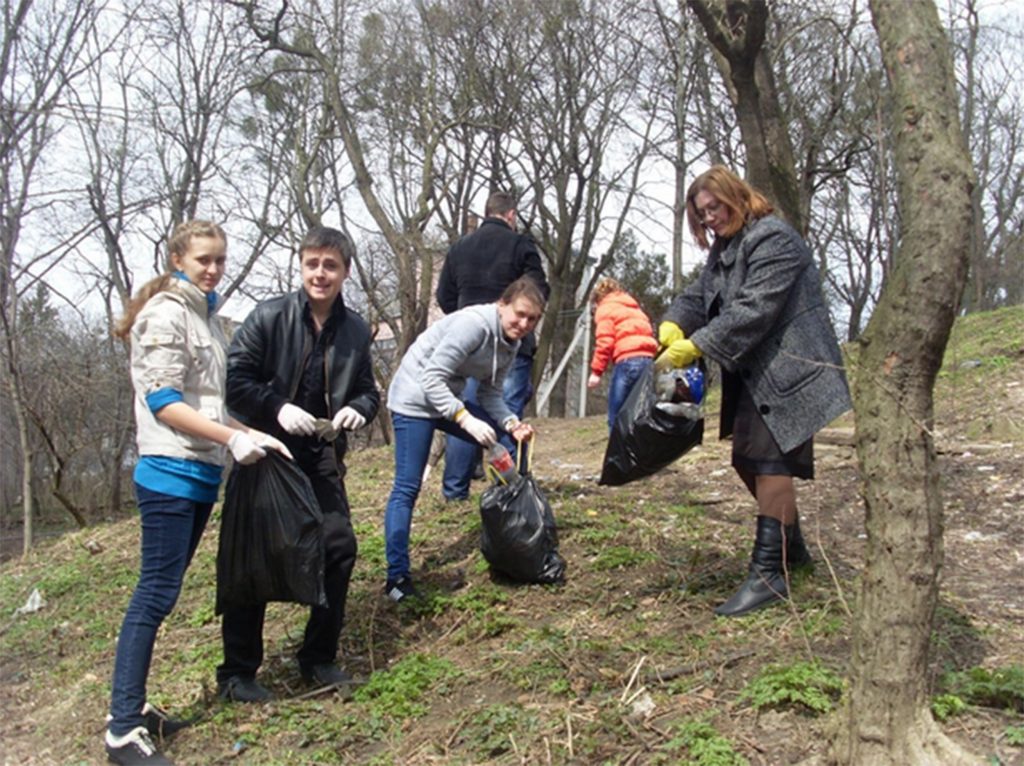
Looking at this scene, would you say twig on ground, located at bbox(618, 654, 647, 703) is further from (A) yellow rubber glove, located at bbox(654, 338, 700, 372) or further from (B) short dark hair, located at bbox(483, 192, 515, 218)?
(B) short dark hair, located at bbox(483, 192, 515, 218)

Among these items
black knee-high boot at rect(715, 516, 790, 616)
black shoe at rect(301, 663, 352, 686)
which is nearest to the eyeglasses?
black knee-high boot at rect(715, 516, 790, 616)

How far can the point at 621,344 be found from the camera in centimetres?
742

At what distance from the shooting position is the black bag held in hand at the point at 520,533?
13.9ft

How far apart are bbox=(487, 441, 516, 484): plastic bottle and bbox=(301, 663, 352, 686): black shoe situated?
3.79 feet

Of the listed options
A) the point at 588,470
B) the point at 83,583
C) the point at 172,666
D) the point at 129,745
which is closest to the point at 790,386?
the point at 129,745

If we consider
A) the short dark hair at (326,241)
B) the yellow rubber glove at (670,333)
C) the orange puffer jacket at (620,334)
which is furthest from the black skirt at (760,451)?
the orange puffer jacket at (620,334)

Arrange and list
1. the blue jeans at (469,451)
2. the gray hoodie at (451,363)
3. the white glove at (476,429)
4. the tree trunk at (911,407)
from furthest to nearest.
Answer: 1. the blue jeans at (469,451)
2. the gray hoodie at (451,363)
3. the white glove at (476,429)
4. the tree trunk at (911,407)

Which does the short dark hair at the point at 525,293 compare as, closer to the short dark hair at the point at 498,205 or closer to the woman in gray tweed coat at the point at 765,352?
the woman in gray tweed coat at the point at 765,352

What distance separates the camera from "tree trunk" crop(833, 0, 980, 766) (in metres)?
2.24

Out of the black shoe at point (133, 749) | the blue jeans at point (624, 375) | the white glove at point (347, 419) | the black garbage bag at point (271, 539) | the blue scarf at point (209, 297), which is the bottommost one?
the black shoe at point (133, 749)

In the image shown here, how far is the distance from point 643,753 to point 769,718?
39cm

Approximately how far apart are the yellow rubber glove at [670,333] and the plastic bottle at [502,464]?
0.96 metres

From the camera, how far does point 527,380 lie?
612cm

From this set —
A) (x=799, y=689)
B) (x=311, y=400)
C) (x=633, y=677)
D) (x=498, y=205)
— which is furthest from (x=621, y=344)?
(x=799, y=689)
